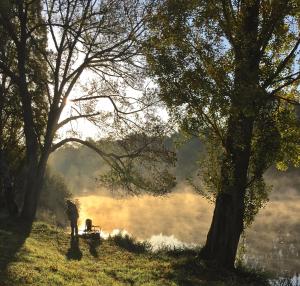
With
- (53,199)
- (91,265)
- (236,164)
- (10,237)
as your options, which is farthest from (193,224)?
(91,265)

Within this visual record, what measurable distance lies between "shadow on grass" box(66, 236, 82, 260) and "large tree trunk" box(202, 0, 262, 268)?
4932 mm

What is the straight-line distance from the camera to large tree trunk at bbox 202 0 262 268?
16641mm

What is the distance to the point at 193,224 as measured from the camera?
37.9 meters

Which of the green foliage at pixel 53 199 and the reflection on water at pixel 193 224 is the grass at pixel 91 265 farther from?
the green foliage at pixel 53 199

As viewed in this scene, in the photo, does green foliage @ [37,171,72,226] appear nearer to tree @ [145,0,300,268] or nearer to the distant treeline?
the distant treeline

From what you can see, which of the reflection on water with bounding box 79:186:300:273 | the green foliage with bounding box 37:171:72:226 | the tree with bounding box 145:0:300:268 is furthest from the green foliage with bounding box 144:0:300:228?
the green foliage with bounding box 37:171:72:226

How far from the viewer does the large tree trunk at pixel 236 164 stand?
1664cm

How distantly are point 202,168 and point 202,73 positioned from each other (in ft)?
14.7

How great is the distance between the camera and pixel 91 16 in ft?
73.3

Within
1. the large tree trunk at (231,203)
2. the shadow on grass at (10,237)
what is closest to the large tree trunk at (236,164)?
the large tree trunk at (231,203)

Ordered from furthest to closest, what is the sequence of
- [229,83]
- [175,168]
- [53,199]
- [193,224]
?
[175,168]
[53,199]
[193,224]
[229,83]

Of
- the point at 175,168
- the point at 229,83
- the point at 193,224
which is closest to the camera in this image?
the point at 229,83

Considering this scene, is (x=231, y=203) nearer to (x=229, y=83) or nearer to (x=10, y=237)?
(x=229, y=83)

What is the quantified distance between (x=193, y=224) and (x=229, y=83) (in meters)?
23.2
